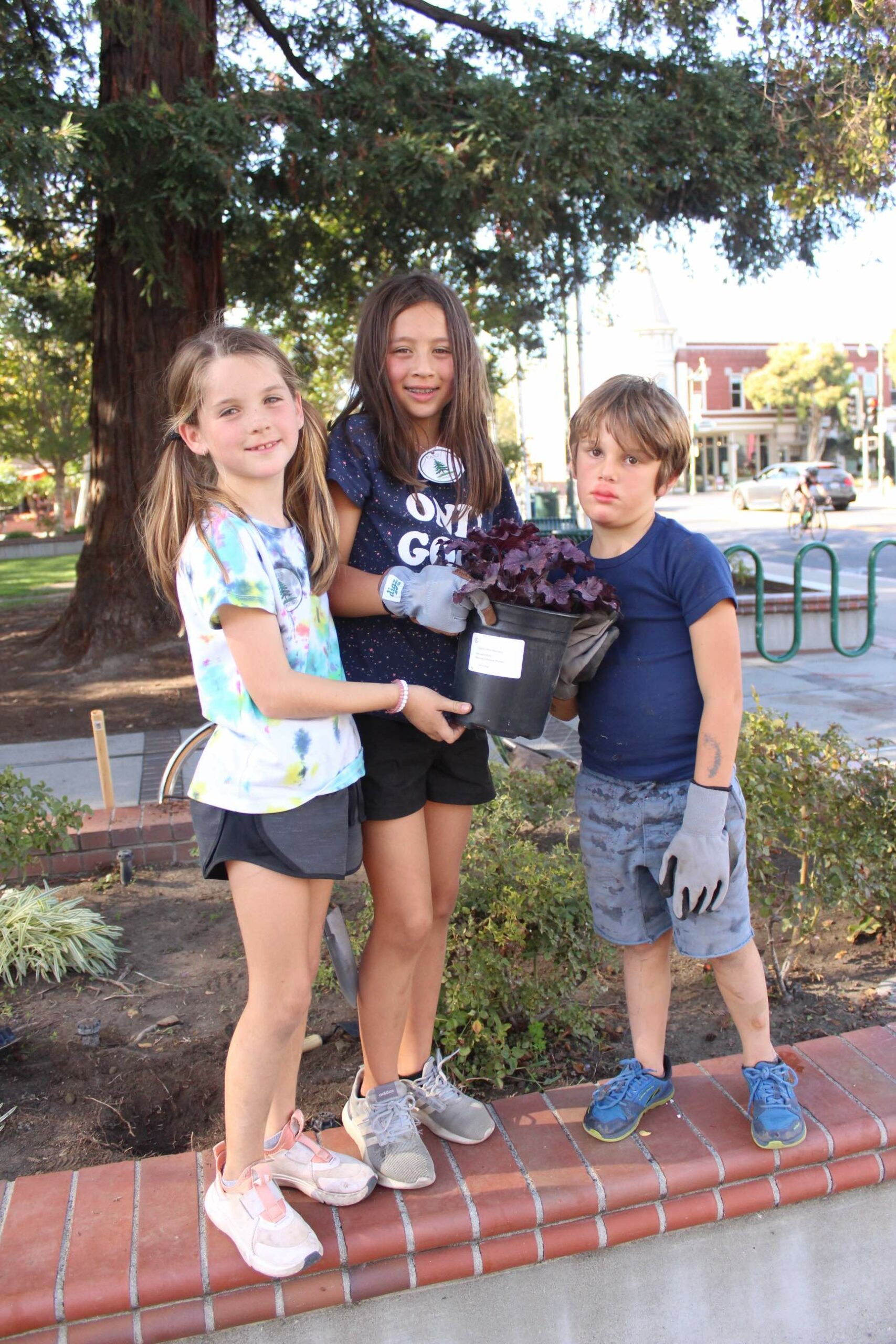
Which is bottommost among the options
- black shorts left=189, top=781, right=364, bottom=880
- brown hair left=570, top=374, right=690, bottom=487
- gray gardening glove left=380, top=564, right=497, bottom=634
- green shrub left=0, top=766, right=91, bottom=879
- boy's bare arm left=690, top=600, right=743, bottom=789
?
green shrub left=0, top=766, right=91, bottom=879

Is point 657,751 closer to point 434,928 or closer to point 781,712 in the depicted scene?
point 434,928

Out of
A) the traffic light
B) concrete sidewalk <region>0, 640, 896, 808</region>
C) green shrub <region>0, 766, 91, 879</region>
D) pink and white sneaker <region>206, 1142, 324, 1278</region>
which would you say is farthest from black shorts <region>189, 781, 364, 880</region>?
the traffic light

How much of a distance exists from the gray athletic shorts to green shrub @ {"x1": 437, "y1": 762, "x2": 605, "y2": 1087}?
394 mm

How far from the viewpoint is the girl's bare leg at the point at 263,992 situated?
1882mm

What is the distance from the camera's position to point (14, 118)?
532 centimetres

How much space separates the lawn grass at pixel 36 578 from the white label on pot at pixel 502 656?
13176 mm

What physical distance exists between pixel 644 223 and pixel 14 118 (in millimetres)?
4886

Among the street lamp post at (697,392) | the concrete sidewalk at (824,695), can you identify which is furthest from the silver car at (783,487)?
the street lamp post at (697,392)

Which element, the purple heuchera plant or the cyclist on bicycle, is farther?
the cyclist on bicycle

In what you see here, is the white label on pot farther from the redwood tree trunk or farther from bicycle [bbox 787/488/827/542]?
bicycle [bbox 787/488/827/542]

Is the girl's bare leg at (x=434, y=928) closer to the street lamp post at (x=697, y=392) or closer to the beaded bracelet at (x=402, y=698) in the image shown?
the beaded bracelet at (x=402, y=698)

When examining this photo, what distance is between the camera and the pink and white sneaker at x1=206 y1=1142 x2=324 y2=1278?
6.14 feet

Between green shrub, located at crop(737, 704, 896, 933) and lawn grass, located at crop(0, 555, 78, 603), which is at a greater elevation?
green shrub, located at crop(737, 704, 896, 933)

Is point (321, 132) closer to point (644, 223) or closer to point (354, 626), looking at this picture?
point (644, 223)
